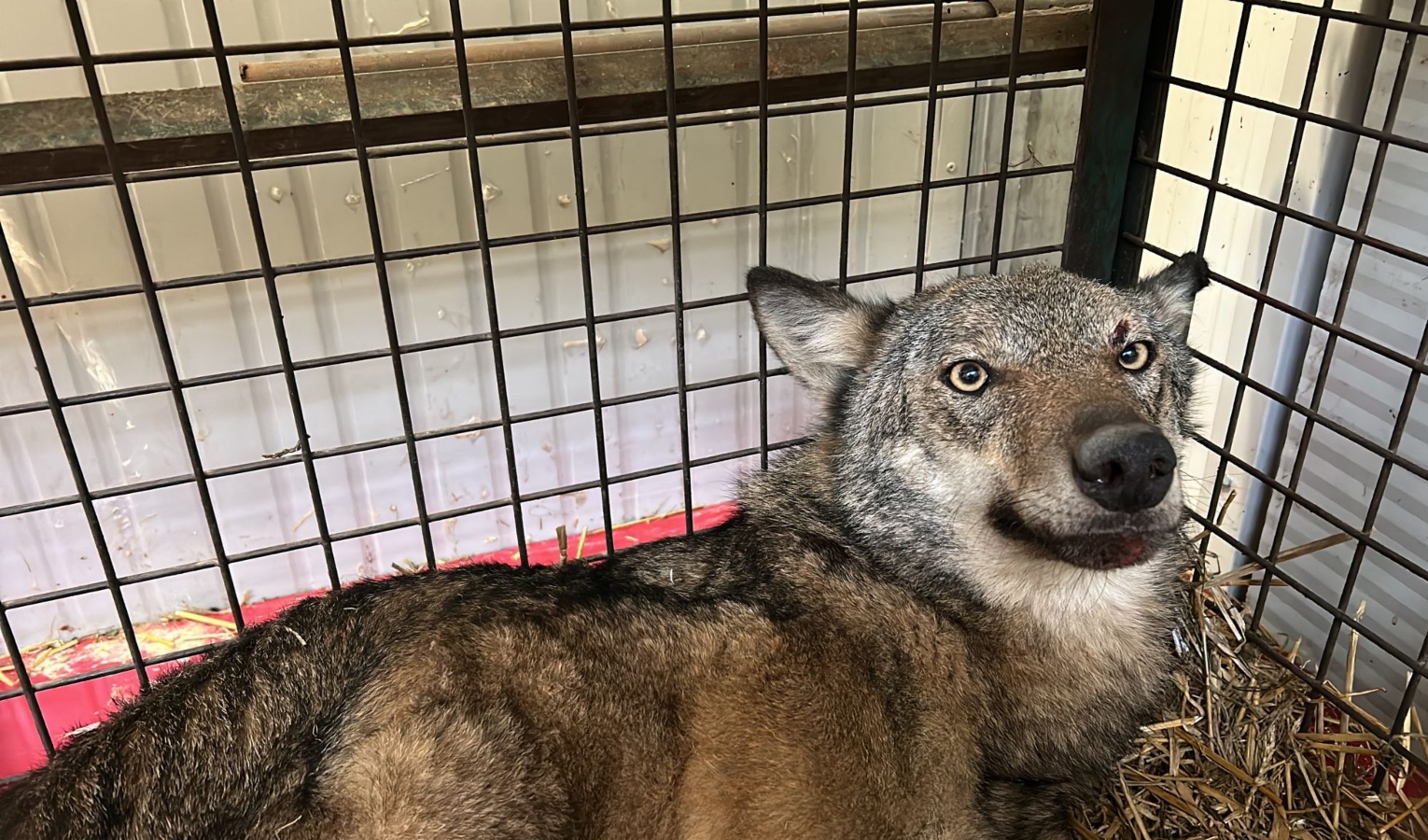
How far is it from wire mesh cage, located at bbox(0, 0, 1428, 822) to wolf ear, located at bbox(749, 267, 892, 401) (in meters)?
0.30

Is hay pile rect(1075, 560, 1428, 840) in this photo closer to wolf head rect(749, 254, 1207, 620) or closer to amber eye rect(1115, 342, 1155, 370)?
wolf head rect(749, 254, 1207, 620)

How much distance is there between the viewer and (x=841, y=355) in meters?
2.72

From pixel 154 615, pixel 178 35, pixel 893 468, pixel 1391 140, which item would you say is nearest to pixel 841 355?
pixel 893 468

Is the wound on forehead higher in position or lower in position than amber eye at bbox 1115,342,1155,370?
higher

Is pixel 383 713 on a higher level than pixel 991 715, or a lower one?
higher

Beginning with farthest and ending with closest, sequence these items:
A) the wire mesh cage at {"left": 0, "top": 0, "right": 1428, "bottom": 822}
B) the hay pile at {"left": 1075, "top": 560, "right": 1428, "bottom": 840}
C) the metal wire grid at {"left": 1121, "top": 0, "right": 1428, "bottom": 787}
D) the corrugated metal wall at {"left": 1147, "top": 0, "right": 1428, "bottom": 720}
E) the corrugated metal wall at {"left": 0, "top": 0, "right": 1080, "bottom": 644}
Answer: the corrugated metal wall at {"left": 0, "top": 0, "right": 1080, "bottom": 644}
the corrugated metal wall at {"left": 1147, "top": 0, "right": 1428, "bottom": 720}
the hay pile at {"left": 1075, "top": 560, "right": 1428, "bottom": 840}
the wire mesh cage at {"left": 0, "top": 0, "right": 1428, "bottom": 822}
the metal wire grid at {"left": 1121, "top": 0, "right": 1428, "bottom": 787}

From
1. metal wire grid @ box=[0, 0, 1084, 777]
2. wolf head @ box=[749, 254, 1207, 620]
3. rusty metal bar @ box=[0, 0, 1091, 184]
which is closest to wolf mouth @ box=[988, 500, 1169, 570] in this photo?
wolf head @ box=[749, 254, 1207, 620]

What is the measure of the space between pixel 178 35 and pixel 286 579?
2.28 m

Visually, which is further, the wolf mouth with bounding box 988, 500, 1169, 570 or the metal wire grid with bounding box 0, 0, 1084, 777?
the metal wire grid with bounding box 0, 0, 1084, 777

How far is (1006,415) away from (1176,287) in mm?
889

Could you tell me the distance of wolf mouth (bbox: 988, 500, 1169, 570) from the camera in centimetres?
206

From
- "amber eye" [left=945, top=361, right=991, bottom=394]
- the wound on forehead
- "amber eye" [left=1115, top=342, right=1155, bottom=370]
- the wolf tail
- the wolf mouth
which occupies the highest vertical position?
the wound on forehead

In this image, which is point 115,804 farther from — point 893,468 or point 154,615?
point 154,615

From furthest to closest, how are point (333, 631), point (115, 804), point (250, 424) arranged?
point (250, 424) < point (333, 631) < point (115, 804)
